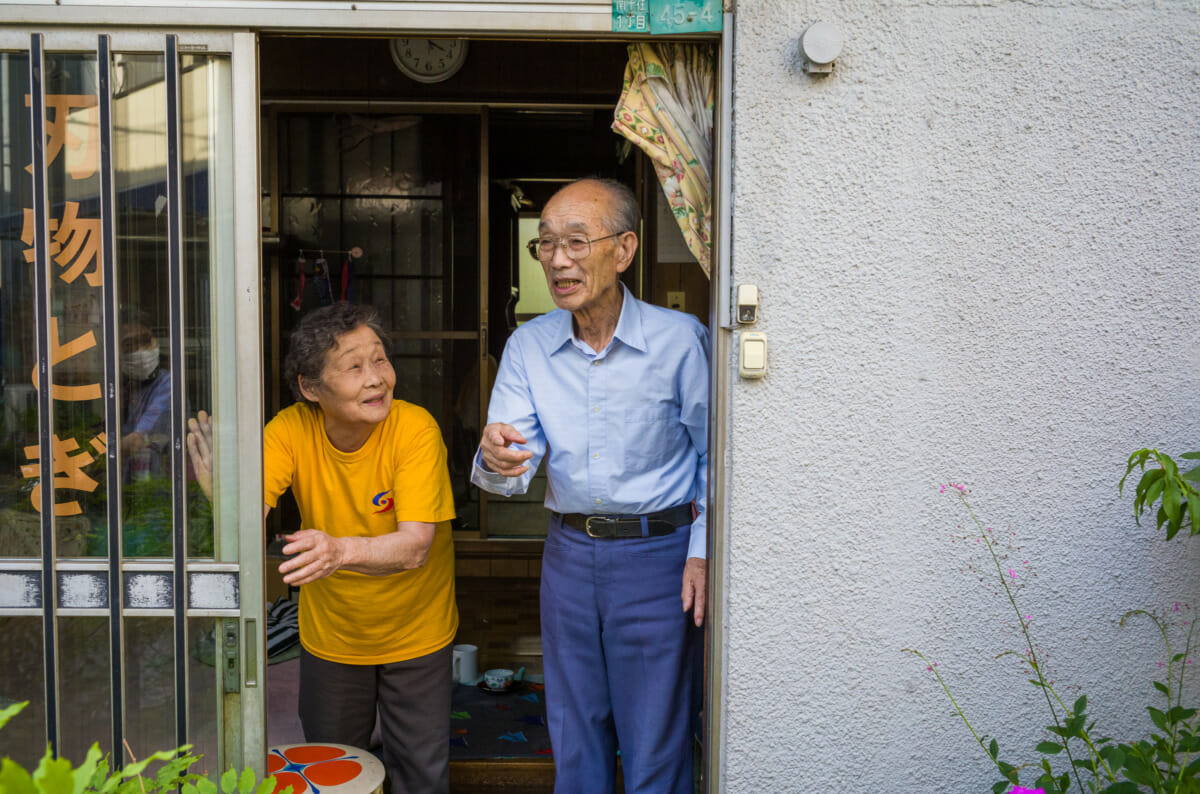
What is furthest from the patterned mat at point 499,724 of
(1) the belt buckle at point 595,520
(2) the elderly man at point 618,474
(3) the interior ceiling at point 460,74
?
(3) the interior ceiling at point 460,74

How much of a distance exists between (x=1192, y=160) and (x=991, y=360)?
0.72 m

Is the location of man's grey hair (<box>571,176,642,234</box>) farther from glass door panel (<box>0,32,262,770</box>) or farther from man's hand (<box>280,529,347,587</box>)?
man's hand (<box>280,529,347,587</box>)

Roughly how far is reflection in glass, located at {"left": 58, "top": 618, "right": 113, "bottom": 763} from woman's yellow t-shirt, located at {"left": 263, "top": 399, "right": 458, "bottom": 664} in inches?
26.8

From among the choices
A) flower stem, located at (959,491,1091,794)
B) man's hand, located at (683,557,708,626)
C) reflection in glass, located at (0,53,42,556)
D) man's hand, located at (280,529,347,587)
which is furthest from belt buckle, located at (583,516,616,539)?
reflection in glass, located at (0,53,42,556)

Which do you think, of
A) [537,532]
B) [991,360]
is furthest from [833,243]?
[537,532]

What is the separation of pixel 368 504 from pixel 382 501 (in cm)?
4

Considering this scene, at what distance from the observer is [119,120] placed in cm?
215

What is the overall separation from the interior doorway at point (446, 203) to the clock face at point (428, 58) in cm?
2

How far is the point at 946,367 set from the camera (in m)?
2.22

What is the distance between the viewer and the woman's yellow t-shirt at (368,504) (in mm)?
2750

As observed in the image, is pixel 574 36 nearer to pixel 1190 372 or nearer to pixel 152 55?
pixel 152 55

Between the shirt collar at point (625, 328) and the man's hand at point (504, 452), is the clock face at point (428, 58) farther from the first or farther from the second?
the man's hand at point (504, 452)

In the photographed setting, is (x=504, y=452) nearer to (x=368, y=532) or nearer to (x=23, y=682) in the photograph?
(x=368, y=532)

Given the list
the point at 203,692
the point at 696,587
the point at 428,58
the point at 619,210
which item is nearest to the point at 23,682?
the point at 203,692
